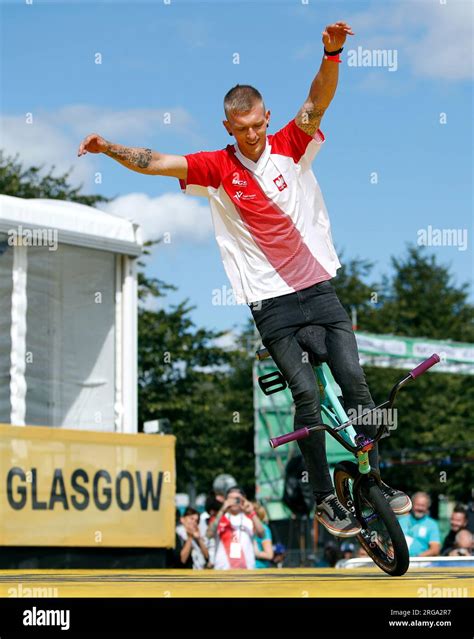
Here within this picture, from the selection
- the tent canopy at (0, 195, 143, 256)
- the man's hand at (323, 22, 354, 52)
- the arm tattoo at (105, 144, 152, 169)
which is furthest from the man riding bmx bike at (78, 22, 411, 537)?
the tent canopy at (0, 195, 143, 256)

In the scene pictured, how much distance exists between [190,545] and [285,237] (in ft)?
22.2

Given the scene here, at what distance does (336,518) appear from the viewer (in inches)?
253

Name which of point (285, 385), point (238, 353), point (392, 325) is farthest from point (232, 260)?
point (392, 325)

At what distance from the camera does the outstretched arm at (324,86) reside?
6160 mm

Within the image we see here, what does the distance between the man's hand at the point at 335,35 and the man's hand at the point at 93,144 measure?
4.84 feet

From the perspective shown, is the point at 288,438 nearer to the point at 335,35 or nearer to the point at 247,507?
the point at 335,35

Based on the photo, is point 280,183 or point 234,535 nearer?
point 280,183

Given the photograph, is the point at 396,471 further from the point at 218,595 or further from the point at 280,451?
the point at 218,595

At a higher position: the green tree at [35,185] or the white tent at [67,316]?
the green tree at [35,185]

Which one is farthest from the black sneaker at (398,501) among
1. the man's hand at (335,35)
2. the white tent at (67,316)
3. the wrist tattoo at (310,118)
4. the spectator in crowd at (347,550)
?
the spectator in crowd at (347,550)

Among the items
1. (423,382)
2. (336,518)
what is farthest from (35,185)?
(336,518)

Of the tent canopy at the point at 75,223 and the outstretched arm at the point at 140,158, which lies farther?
the tent canopy at the point at 75,223

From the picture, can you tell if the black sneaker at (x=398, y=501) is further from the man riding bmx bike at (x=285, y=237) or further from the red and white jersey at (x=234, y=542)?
the red and white jersey at (x=234, y=542)

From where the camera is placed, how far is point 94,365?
1216cm
